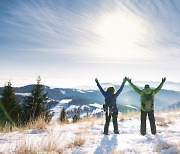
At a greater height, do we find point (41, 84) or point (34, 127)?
point (41, 84)

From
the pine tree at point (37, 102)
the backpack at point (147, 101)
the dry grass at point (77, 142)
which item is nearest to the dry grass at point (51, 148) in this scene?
the dry grass at point (77, 142)

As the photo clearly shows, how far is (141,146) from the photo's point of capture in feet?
21.2

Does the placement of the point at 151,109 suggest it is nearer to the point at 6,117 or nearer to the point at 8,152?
the point at 8,152

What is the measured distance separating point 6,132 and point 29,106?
2601 centimetres

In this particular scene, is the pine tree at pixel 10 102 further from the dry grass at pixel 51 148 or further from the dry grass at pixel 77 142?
the dry grass at pixel 51 148

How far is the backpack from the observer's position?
980 cm

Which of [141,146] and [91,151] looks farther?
[141,146]

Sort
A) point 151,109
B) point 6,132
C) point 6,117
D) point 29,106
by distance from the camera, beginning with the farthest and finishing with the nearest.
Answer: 1. point 29,106
2. point 6,117
3. point 151,109
4. point 6,132

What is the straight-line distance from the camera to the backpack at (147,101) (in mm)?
9805

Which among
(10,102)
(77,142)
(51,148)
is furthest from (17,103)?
(51,148)

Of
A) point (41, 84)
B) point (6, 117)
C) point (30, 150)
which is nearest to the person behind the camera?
point (30, 150)

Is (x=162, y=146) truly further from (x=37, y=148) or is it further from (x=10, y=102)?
(x=10, y=102)

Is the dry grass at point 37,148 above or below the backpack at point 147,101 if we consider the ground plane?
below

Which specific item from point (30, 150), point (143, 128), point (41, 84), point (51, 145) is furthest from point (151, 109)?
point (41, 84)
